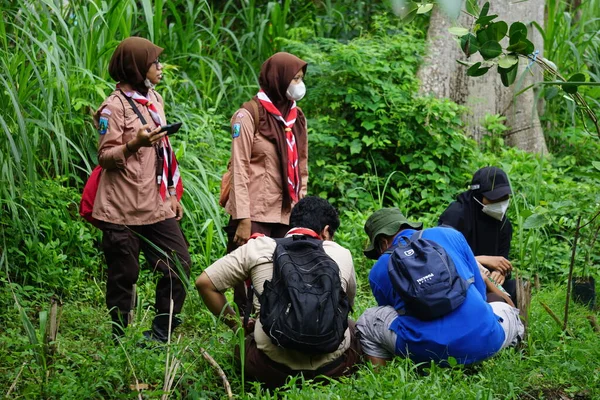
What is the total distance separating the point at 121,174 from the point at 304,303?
4.45 feet

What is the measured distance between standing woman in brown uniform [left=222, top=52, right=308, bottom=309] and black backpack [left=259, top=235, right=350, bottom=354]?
1026 millimetres

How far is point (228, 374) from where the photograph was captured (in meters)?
4.39

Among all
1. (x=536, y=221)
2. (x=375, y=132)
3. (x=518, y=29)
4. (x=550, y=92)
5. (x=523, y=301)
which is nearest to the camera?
(x=518, y=29)

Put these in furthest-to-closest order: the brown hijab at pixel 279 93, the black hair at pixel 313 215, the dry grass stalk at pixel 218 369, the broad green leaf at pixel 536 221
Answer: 1. the brown hijab at pixel 279 93
2. the black hair at pixel 313 215
3. the dry grass stalk at pixel 218 369
4. the broad green leaf at pixel 536 221

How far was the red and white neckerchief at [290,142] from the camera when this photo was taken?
5320 millimetres

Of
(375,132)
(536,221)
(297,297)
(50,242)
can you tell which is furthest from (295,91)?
(375,132)

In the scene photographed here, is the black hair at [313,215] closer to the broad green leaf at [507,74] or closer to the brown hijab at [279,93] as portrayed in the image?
the brown hijab at [279,93]

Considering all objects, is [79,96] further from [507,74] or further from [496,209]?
[507,74]

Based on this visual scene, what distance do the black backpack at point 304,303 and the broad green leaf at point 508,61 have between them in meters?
1.51

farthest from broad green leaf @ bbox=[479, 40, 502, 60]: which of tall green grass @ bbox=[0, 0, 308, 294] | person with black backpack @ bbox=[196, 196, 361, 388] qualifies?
Result: tall green grass @ bbox=[0, 0, 308, 294]

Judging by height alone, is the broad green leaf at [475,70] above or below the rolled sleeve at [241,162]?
above

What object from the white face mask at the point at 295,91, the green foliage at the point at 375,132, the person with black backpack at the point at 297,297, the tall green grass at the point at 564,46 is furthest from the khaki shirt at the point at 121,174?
the tall green grass at the point at 564,46

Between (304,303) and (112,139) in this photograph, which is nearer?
(304,303)

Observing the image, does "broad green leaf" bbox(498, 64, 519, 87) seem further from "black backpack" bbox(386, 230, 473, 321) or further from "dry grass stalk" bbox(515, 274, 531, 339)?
"dry grass stalk" bbox(515, 274, 531, 339)
